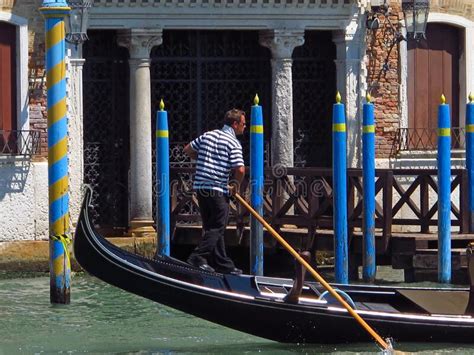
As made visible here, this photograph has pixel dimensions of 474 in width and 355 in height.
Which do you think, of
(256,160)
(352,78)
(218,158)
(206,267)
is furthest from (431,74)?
(206,267)

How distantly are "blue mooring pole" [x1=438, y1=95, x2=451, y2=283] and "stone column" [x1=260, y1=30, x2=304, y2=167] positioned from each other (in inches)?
112

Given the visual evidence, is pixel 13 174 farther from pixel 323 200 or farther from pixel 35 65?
pixel 323 200

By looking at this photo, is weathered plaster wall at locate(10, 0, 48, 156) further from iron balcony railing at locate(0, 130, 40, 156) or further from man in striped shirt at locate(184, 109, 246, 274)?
man in striped shirt at locate(184, 109, 246, 274)

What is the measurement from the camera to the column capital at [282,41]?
15.8m

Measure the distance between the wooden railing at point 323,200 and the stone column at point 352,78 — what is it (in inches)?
53.8

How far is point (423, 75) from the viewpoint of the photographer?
16.3 meters

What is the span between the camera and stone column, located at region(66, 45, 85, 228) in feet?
49.9

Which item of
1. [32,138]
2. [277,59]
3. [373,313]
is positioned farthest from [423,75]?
[373,313]

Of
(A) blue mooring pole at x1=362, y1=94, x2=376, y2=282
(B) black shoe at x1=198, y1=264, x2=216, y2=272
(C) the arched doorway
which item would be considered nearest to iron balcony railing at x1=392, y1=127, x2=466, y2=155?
(C) the arched doorway

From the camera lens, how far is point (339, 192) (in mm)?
12938

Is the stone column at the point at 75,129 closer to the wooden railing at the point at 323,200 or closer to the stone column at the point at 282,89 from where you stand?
the wooden railing at the point at 323,200

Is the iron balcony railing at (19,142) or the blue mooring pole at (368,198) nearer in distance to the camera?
the blue mooring pole at (368,198)

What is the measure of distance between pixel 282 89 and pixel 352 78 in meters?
0.71

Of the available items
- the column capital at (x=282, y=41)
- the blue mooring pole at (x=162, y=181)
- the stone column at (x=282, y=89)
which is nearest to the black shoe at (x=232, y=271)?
the blue mooring pole at (x=162, y=181)
